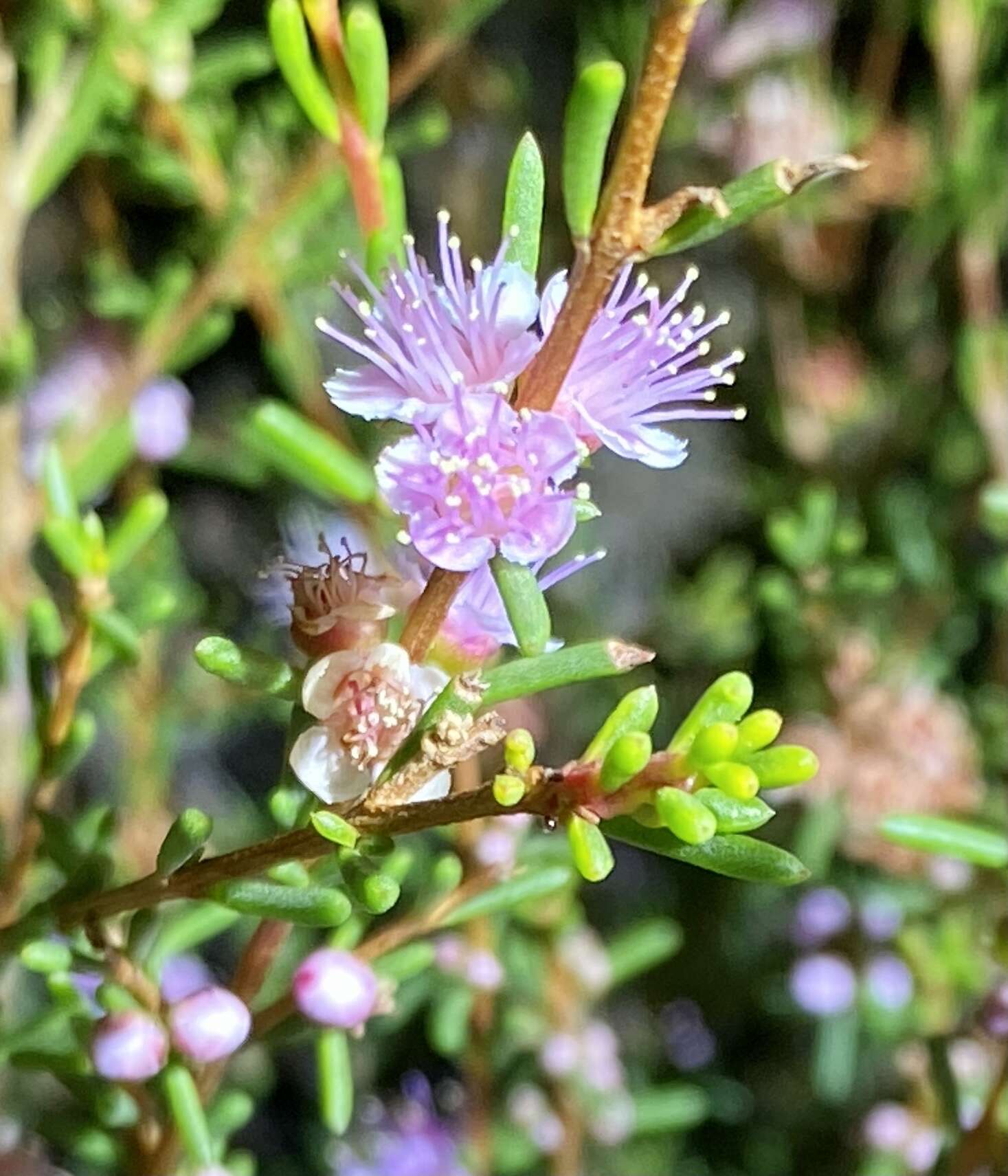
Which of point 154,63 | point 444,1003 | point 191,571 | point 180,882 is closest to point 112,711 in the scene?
point 191,571

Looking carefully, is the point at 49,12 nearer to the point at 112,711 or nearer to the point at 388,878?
the point at 112,711

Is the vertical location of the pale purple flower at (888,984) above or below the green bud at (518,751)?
below

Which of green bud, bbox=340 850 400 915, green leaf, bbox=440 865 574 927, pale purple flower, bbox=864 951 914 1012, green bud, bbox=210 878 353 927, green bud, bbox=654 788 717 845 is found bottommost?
pale purple flower, bbox=864 951 914 1012

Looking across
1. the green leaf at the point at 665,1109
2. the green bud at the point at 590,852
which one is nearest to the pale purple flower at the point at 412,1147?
the green leaf at the point at 665,1109

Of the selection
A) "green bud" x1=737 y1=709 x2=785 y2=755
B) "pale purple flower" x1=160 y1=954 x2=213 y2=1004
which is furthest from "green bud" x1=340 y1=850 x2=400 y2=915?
"pale purple flower" x1=160 y1=954 x2=213 y2=1004

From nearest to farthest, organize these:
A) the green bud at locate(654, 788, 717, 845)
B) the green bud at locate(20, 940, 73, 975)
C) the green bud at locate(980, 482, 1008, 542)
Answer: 1. the green bud at locate(654, 788, 717, 845)
2. the green bud at locate(20, 940, 73, 975)
3. the green bud at locate(980, 482, 1008, 542)

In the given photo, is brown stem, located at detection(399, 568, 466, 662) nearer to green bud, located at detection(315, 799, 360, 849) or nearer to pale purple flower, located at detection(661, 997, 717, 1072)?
green bud, located at detection(315, 799, 360, 849)

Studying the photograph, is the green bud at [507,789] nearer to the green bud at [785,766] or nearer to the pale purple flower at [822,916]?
the green bud at [785,766]
